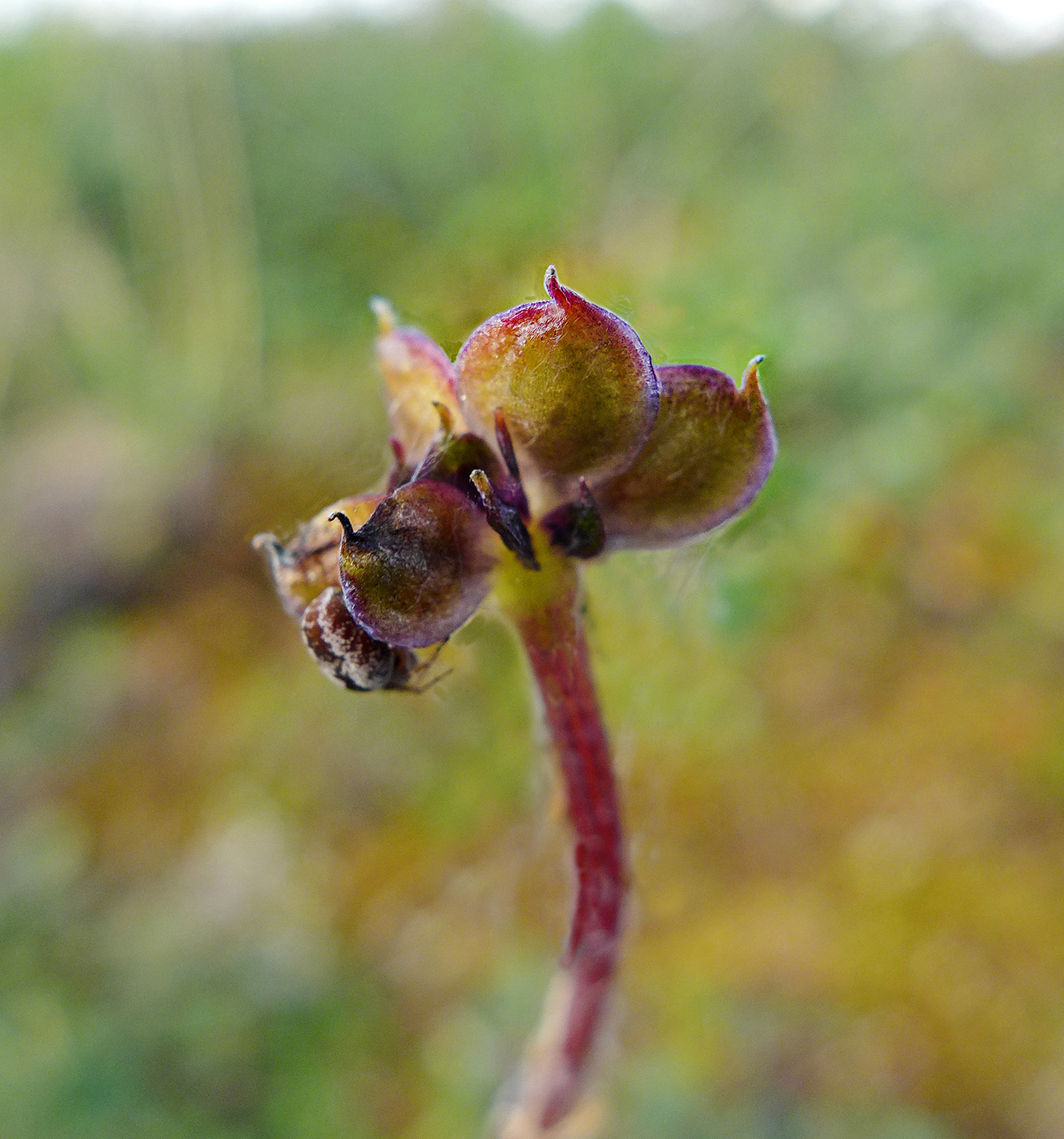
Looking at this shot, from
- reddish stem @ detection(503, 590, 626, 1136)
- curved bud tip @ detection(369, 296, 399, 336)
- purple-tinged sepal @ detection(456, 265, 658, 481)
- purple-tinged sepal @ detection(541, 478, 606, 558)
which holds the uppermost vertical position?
curved bud tip @ detection(369, 296, 399, 336)

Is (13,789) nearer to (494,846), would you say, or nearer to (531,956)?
(494,846)

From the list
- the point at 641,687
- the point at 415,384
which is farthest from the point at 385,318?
the point at 641,687

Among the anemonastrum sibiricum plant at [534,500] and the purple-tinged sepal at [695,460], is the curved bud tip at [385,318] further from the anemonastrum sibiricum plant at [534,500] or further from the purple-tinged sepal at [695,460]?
the purple-tinged sepal at [695,460]

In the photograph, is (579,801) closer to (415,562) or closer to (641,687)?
(415,562)

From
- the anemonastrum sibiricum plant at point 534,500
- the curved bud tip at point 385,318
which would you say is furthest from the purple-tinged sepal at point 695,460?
the curved bud tip at point 385,318

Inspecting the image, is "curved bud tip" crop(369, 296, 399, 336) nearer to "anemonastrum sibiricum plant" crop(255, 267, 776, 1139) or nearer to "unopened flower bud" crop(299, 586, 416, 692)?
"anemonastrum sibiricum plant" crop(255, 267, 776, 1139)

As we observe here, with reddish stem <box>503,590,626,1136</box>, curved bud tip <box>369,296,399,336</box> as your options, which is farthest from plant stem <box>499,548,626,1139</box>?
curved bud tip <box>369,296,399,336</box>

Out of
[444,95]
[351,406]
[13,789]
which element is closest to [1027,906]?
[351,406]
